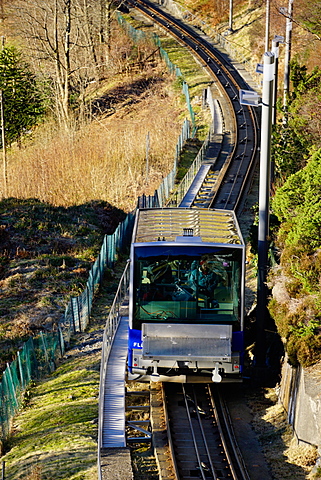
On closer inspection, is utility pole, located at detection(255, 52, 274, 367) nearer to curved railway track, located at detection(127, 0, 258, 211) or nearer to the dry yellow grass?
curved railway track, located at detection(127, 0, 258, 211)

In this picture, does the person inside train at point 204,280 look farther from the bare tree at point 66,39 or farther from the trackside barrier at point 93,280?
the bare tree at point 66,39

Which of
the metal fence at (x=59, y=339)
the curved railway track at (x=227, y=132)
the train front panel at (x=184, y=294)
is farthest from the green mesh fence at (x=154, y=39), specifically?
the train front panel at (x=184, y=294)

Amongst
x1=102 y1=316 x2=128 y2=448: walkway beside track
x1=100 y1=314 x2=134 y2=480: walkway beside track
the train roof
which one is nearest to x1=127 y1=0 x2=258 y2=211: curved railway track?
the train roof

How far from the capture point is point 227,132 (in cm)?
4169

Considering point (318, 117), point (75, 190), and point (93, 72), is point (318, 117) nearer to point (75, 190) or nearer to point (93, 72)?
point (75, 190)

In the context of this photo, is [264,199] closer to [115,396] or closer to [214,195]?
[115,396]

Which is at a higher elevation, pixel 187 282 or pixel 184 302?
pixel 187 282

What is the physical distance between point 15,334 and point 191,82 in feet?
119

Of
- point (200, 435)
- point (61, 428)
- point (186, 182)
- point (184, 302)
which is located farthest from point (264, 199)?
point (186, 182)

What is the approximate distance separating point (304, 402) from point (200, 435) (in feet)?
7.94

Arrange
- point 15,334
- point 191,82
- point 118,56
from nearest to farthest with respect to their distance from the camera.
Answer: point 15,334 → point 191,82 → point 118,56

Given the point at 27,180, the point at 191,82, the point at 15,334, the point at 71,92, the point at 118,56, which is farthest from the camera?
the point at 118,56

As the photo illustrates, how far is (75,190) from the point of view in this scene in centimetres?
3741

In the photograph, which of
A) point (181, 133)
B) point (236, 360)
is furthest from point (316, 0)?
point (236, 360)
